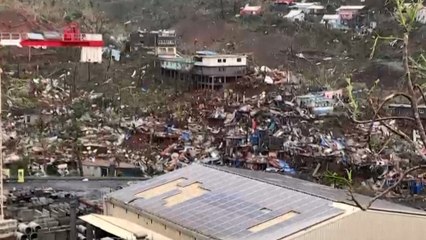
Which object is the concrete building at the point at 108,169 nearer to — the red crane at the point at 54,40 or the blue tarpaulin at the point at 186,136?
the blue tarpaulin at the point at 186,136

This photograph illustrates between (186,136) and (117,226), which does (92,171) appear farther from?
(117,226)

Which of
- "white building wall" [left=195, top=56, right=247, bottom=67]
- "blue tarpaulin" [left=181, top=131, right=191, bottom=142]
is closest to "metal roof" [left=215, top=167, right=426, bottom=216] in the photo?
"blue tarpaulin" [left=181, top=131, right=191, bottom=142]

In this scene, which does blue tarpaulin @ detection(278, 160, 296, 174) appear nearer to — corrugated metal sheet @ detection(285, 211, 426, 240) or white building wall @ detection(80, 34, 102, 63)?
corrugated metal sheet @ detection(285, 211, 426, 240)

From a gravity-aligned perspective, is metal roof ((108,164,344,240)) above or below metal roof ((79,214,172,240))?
above

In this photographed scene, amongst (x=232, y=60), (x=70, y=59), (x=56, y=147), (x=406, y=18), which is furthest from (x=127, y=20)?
(x=406, y=18)

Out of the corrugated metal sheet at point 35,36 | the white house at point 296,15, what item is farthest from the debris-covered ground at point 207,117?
the white house at point 296,15

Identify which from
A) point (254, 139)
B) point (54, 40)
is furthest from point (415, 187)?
point (54, 40)
